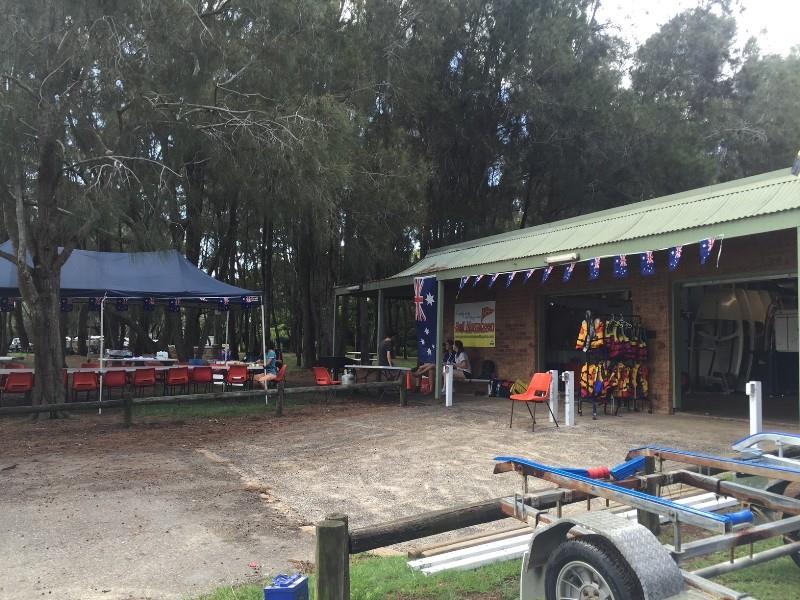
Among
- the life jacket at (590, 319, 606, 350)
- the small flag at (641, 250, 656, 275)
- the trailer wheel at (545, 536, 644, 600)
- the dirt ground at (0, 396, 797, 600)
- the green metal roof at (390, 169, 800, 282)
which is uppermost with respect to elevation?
the green metal roof at (390, 169, 800, 282)

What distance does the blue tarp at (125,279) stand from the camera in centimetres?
1398

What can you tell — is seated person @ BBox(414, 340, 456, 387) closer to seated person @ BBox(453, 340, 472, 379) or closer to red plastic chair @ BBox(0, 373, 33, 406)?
seated person @ BBox(453, 340, 472, 379)

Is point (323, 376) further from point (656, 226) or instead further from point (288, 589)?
point (288, 589)

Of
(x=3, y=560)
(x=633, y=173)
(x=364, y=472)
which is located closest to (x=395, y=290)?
(x=633, y=173)

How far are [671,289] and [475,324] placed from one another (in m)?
5.76

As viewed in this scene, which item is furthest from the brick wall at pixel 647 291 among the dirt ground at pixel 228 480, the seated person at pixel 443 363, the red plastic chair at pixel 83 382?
the red plastic chair at pixel 83 382

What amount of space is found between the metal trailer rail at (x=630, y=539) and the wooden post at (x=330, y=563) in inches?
35.5

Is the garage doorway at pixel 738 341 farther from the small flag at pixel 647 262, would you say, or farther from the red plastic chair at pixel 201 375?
the red plastic chair at pixel 201 375

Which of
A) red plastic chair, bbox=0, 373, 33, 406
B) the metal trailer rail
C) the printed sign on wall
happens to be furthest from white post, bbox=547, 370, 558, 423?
red plastic chair, bbox=0, 373, 33, 406

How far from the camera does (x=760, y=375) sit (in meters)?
15.1

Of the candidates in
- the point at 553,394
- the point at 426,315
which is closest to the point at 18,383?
the point at 426,315

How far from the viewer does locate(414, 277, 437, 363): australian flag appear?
14.9 metres

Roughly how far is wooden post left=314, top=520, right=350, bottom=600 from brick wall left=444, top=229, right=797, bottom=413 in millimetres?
8715

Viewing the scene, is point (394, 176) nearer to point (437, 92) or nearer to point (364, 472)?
point (437, 92)
